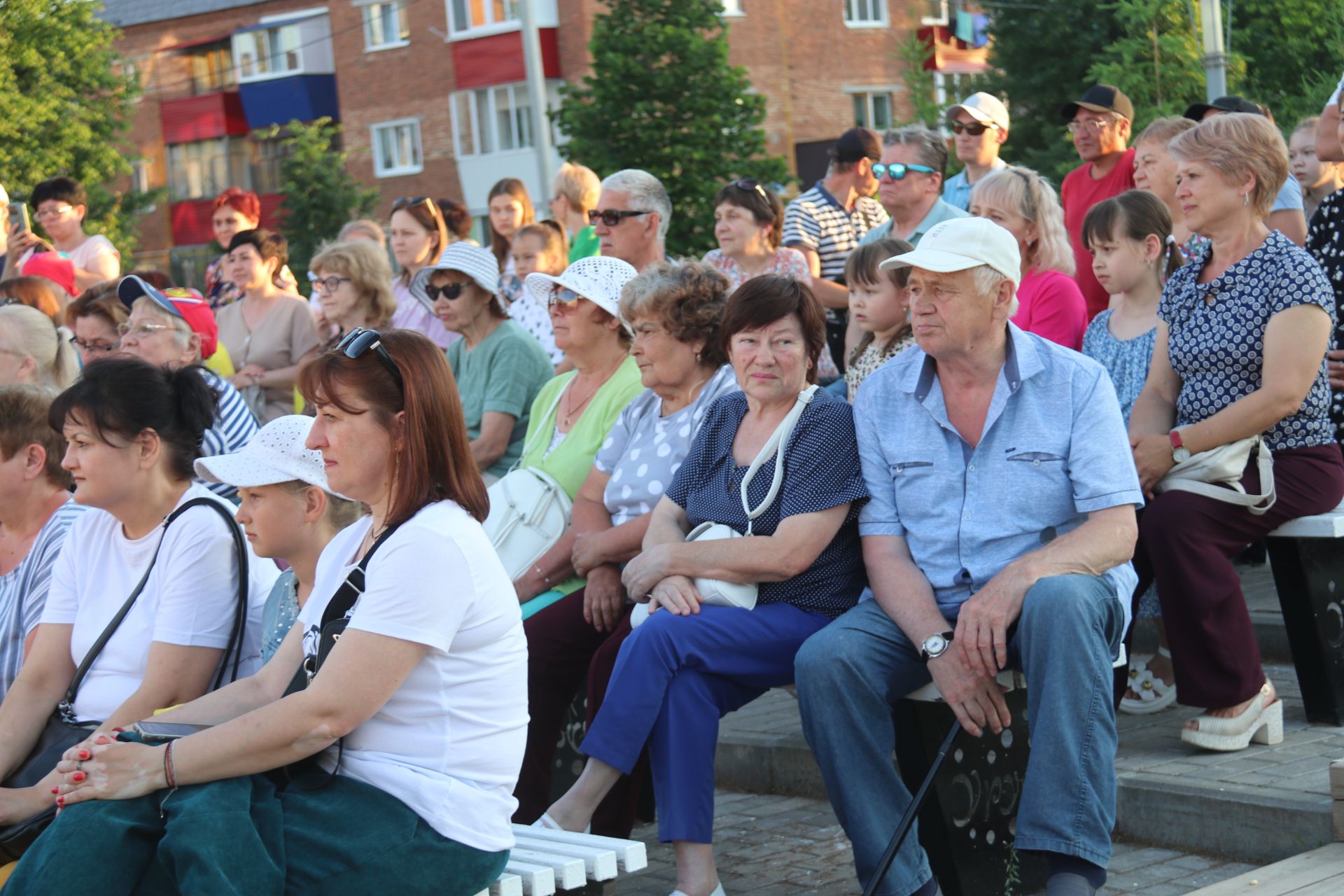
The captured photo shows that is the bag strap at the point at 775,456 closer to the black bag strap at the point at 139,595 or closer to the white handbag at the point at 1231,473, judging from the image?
the white handbag at the point at 1231,473

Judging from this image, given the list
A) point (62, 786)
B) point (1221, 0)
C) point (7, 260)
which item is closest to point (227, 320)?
point (7, 260)

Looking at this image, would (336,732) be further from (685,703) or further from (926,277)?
(926,277)

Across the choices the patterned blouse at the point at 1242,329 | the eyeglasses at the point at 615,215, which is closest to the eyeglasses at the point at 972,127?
the eyeglasses at the point at 615,215

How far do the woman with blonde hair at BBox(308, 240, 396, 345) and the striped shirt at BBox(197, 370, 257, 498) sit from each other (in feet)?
5.58

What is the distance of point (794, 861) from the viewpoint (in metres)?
4.38

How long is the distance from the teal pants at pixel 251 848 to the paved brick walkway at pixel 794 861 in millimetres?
1492

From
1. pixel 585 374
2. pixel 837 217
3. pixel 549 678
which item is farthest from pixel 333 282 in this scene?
pixel 549 678

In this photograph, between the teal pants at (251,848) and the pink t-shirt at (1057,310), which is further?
the pink t-shirt at (1057,310)

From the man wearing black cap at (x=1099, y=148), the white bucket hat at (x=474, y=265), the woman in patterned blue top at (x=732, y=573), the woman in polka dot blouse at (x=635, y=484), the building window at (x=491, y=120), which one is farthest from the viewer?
the building window at (x=491, y=120)

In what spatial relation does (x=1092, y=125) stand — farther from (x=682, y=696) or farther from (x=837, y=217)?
(x=682, y=696)

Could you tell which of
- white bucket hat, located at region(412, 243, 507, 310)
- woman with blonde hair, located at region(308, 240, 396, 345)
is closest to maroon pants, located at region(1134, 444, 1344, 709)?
white bucket hat, located at region(412, 243, 507, 310)

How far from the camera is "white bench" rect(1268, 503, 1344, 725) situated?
14.9 ft

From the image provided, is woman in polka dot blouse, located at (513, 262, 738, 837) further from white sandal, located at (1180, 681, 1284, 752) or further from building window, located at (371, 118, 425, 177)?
building window, located at (371, 118, 425, 177)

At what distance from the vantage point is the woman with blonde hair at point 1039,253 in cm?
555
